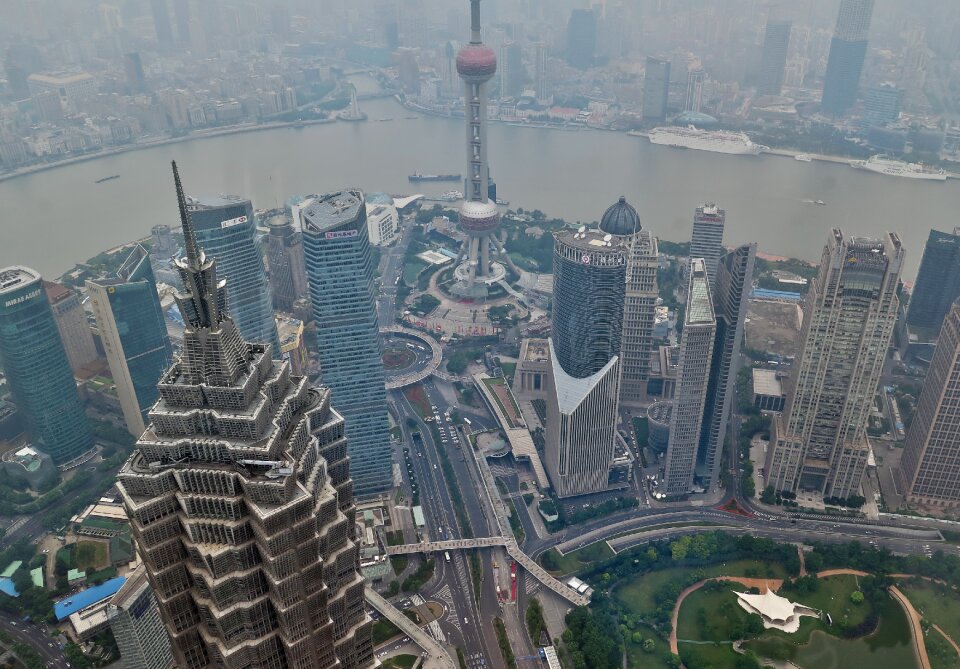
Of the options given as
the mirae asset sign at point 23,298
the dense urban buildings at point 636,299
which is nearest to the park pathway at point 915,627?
the dense urban buildings at point 636,299

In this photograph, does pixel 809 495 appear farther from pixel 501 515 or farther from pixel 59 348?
pixel 59 348

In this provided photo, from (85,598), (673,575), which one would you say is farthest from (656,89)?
(85,598)

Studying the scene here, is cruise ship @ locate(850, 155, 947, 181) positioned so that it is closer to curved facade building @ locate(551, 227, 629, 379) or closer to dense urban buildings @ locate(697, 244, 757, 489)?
dense urban buildings @ locate(697, 244, 757, 489)

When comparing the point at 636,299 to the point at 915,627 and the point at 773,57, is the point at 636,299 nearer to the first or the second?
the point at 915,627

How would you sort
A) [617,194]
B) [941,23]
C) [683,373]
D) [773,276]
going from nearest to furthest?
[683,373] → [773,276] → [617,194] → [941,23]

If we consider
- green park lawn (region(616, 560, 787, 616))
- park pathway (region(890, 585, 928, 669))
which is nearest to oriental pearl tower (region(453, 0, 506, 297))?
green park lawn (region(616, 560, 787, 616))

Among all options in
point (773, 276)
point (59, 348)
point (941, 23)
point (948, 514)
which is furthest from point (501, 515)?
point (941, 23)

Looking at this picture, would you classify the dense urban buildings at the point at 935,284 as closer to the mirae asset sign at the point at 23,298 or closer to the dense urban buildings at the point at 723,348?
the dense urban buildings at the point at 723,348
